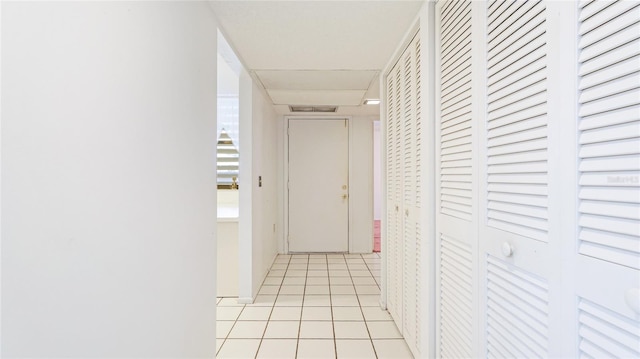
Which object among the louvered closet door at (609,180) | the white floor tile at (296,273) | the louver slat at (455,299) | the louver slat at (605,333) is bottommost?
the white floor tile at (296,273)

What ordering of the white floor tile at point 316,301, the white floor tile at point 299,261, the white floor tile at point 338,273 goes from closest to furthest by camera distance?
the white floor tile at point 316,301 → the white floor tile at point 338,273 → the white floor tile at point 299,261

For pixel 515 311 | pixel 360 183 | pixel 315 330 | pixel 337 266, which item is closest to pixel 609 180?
pixel 515 311

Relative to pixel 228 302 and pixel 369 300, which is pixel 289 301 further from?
pixel 369 300

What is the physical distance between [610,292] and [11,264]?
1.22 metres

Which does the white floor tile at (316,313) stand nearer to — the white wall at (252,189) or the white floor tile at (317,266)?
the white wall at (252,189)

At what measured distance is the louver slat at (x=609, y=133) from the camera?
636mm

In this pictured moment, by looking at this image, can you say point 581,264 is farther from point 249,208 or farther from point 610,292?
point 249,208

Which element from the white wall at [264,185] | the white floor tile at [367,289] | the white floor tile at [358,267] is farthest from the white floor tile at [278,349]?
the white floor tile at [358,267]

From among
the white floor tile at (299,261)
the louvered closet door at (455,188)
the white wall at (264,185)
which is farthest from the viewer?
the white floor tile at (299,261)

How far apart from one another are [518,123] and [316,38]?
154 centimetres

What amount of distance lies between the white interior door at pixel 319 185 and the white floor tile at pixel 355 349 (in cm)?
269

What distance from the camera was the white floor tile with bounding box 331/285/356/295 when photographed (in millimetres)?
3277

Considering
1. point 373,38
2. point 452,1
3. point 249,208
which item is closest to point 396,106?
point 373,38

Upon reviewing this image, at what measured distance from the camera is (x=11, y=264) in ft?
2.12
